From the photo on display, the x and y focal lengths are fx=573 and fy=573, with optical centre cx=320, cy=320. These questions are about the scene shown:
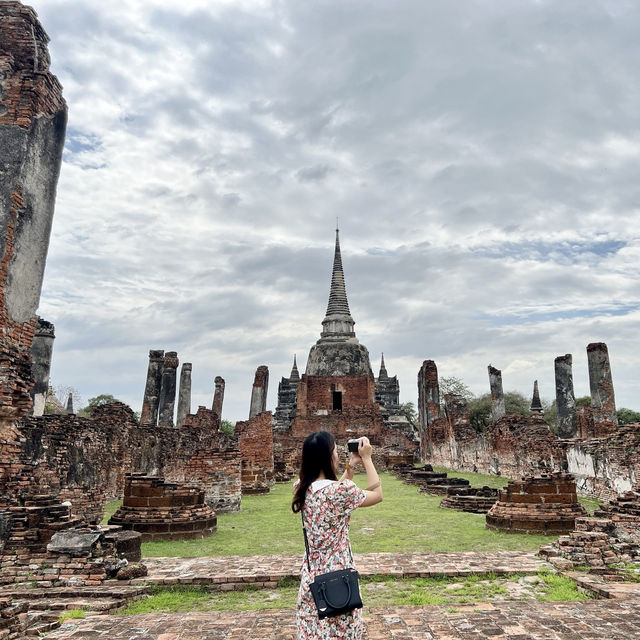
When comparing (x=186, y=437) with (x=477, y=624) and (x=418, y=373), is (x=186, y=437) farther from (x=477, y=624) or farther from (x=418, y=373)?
(x=418, y=373)

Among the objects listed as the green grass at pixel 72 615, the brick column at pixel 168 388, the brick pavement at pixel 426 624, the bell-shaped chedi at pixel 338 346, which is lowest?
the green grass at pixel 72 615

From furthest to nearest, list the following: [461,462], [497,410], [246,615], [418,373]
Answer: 1. [418,373]
2. [497,410]
3. [461,462]
4. [246,615]

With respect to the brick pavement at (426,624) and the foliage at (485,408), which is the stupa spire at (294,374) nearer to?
the foliage at (485,408)

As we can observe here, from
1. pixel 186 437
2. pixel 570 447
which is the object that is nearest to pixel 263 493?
pixel 186 437

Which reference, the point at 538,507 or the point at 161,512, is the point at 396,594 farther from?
the point at 161,512

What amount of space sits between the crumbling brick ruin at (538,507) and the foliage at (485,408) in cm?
3344

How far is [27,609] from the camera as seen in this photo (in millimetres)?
4605

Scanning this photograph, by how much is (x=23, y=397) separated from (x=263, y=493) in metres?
9.61

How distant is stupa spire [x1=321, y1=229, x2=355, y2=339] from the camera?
42.9 metres

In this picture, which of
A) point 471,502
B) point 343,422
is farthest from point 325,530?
point 343,422

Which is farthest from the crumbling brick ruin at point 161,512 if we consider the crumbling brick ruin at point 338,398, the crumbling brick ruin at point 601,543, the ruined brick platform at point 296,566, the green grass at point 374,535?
the crumbling brick ruin at point 338,398

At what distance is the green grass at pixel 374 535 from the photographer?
7.07 m

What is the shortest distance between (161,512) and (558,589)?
5.62 metres

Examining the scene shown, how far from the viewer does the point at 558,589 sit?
4.91m
